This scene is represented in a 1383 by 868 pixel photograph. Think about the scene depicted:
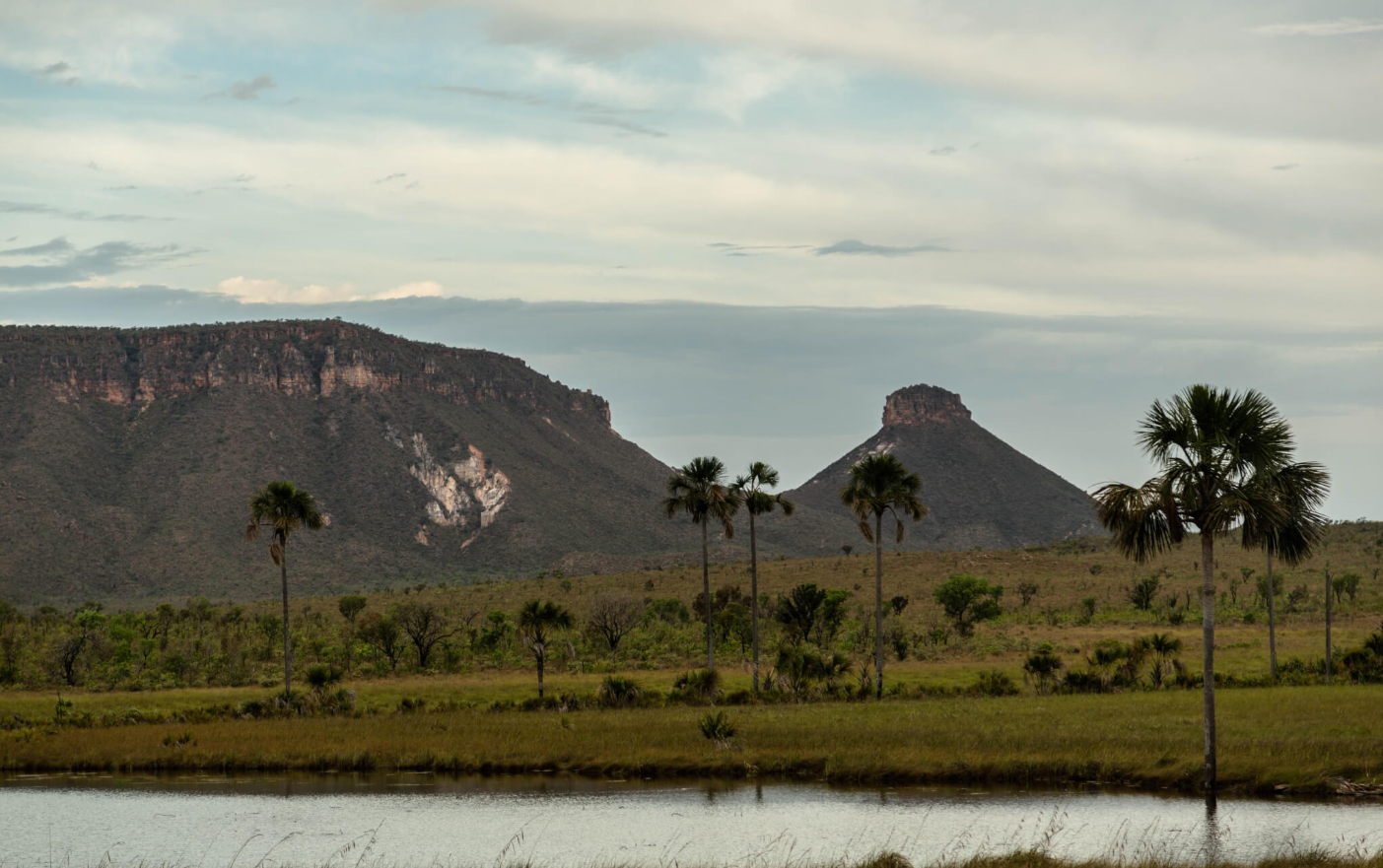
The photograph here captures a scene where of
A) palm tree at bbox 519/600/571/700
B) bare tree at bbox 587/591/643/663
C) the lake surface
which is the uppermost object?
palm tree at bbox 519/600/571/700

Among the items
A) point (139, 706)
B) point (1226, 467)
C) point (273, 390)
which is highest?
point (273, 390)

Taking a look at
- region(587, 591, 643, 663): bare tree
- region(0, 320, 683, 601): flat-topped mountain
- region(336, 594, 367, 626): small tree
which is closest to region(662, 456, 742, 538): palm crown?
region(587, 591, 643, 663): bare tree

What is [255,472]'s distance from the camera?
154 meters

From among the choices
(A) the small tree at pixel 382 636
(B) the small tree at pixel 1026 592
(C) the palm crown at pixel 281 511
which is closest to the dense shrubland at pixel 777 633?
(A) the small tree at pixel 382 636

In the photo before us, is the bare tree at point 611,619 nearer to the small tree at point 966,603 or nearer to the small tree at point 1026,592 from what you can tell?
the small tree at point 966,603

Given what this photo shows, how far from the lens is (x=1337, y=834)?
24.0m

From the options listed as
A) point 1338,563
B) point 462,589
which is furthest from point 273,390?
point 1338,563

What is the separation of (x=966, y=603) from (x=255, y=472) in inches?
3928

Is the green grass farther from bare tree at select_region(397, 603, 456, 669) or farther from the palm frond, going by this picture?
bare tree at select_region(397, 603, 456, 669)

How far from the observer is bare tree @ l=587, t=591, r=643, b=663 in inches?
2803

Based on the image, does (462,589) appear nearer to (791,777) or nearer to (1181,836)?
(791,777)

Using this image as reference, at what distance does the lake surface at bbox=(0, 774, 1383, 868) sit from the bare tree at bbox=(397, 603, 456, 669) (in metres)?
33.7

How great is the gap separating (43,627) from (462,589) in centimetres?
3843

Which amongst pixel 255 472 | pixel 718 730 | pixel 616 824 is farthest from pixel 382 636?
pixel 255 472
